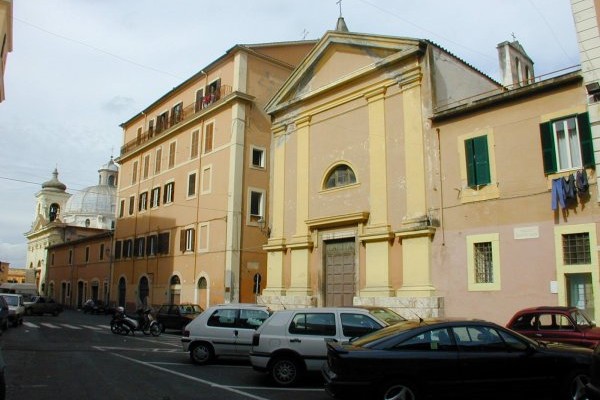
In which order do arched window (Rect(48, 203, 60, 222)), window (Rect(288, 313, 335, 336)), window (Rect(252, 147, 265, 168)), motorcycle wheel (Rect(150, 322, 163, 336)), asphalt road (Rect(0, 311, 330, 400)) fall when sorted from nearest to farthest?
asphalt road (Rect(0, 311, 330, 400))
window (Rect(288, 313, 335, 336))
motorcycle wheel (Rect(150, 322, 163, 336))
window (Rect(252, 147, 265, 168))
arched window (Rect(48, 203, 60, 222))

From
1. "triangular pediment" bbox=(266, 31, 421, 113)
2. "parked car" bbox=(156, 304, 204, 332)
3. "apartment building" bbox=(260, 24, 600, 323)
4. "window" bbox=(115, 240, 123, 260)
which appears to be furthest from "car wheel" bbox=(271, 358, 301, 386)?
"window" bbox=(115, 240, 123, 260)

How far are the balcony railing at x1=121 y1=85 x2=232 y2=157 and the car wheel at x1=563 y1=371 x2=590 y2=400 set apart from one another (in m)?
26.1

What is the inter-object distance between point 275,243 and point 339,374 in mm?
15975

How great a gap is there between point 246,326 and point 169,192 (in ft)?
81.6

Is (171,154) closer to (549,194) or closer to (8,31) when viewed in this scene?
(8,31)

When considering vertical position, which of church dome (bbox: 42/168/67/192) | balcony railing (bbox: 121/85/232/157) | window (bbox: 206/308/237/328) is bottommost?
window (bbox: 206/308/237/328)

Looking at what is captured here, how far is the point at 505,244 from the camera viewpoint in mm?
15070

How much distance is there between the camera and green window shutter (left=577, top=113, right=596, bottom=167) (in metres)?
13.5

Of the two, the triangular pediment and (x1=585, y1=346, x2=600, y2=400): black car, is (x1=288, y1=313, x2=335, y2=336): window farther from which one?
the triangular pediment

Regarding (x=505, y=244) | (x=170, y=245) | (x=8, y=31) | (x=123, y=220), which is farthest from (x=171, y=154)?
(x=505, y=244)

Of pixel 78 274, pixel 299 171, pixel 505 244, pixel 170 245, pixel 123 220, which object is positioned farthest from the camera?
pixel 78 274

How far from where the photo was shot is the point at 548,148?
14430 mm

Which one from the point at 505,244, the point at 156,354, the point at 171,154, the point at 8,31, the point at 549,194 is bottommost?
the point at 156,354

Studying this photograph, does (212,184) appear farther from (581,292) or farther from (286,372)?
(286,372)
